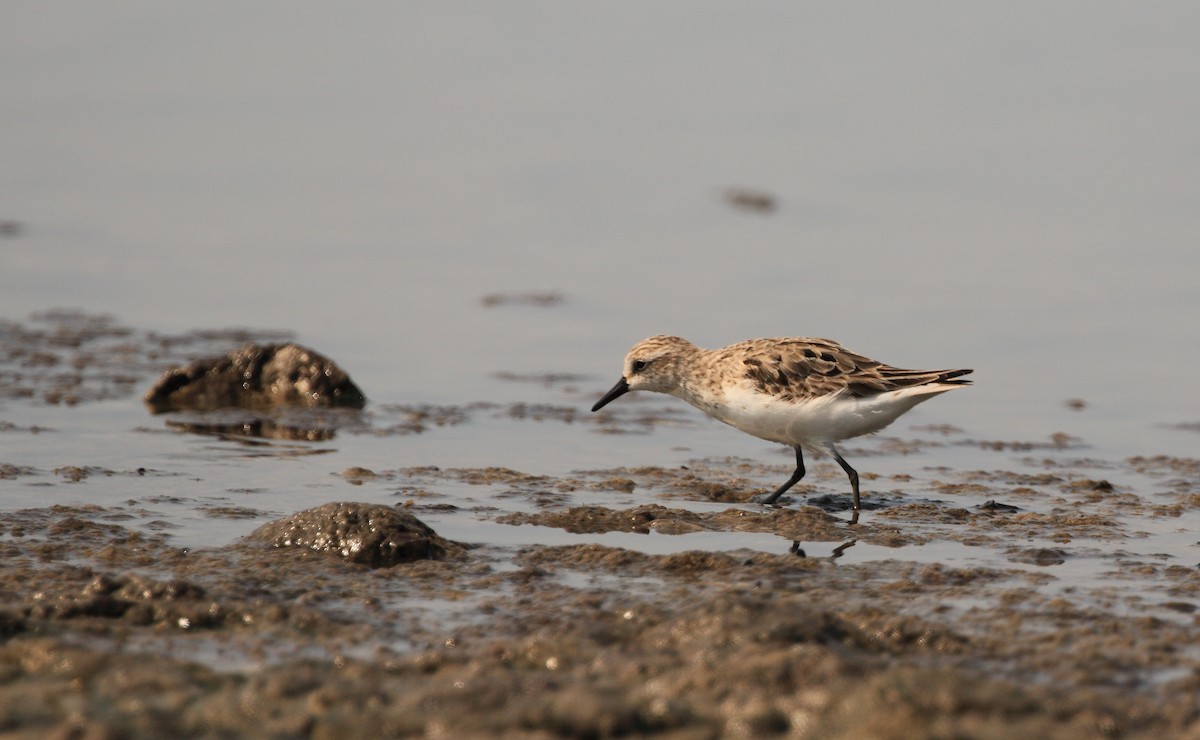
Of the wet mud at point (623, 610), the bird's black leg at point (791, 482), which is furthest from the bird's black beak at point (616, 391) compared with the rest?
the bird's black leg at point (791, 482)

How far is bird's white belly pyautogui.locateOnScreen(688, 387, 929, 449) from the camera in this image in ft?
26.1

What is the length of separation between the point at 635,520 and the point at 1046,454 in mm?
3231

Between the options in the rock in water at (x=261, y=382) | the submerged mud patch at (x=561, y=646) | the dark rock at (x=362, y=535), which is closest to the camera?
the submerged mud patch at (x=561, y=646)

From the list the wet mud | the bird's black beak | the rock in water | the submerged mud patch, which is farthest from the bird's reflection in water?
the rock in water

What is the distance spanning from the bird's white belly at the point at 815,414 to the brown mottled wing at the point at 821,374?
45mm

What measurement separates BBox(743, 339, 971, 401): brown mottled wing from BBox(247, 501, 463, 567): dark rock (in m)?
2.25

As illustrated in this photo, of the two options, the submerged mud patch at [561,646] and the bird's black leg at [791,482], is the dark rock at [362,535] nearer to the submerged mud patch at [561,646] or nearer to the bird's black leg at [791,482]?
the submerged mud patch at [561,646]

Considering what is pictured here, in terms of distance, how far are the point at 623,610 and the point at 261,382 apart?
17.0 ft

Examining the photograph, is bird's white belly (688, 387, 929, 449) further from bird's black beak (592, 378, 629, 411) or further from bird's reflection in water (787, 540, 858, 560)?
bird's reflection in water (787, 540, 858, 560)

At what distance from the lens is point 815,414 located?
7969 millimetres

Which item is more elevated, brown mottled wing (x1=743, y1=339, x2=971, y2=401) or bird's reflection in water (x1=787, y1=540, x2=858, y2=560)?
brown mottled wing (x1=743, y1=339, x2=971, y2=401)

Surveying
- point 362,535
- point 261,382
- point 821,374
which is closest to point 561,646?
point 362,535

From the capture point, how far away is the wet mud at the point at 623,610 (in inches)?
172

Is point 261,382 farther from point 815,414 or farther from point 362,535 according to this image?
point 362,535
